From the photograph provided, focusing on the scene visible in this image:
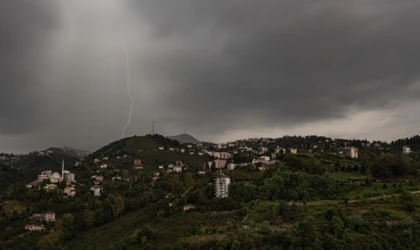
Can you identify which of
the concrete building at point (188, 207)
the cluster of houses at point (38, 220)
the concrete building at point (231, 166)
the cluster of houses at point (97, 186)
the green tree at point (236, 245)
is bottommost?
the cluster of houses at point (38, 220)

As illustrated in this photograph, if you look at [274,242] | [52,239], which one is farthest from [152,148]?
[274,242]

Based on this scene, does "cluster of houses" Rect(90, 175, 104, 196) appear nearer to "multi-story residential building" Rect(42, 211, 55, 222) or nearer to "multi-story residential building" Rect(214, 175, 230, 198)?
"multi-story residential building" Rect(42, 211, 55, 222)

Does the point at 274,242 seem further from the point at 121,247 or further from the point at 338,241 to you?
the point at 121,247

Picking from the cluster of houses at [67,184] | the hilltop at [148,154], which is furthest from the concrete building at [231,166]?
the cluster of houses at [67,184]

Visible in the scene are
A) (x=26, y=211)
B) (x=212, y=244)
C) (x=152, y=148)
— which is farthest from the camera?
(x=152, y=148)

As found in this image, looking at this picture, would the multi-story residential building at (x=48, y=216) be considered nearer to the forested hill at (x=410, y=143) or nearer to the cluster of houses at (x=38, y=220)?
the cluster of houses at (x=38, y=220)

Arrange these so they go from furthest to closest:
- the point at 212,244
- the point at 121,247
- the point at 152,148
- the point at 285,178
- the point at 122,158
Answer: the point at 152,148 → the point at 122,158 → the point at 285,178 → the point at 121,247 → the point at 212,244

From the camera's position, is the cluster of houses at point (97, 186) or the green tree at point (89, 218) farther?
the cluster of houses at point (97, 186)
